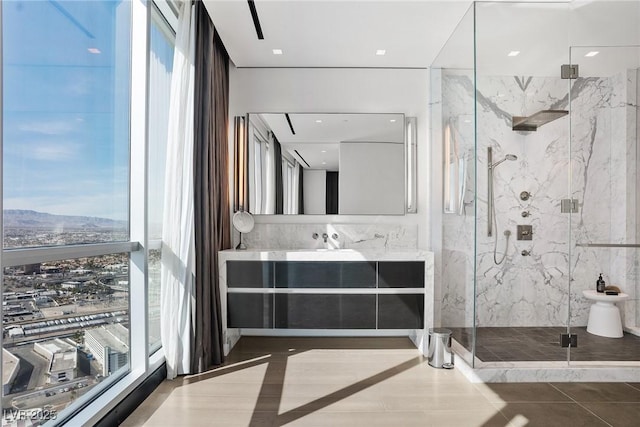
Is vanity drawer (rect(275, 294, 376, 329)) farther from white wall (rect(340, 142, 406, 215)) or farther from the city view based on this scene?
the city view

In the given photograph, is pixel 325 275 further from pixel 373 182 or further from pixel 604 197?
pixel 604 197

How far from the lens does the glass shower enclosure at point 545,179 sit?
309cm

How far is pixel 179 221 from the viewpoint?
117 inches

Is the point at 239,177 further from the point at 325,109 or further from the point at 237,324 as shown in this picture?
the point at 237,324

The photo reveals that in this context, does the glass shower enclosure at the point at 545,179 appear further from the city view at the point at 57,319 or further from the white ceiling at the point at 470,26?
the city view at the point at 57,319

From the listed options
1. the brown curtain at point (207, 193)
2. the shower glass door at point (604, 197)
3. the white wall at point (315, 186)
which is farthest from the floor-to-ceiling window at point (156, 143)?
the shower glass door at point (604, 197)

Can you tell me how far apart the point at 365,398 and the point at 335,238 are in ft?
6.02

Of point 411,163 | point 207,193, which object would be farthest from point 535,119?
point 207,193

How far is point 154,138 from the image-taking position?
9.67ft

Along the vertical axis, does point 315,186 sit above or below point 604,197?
above

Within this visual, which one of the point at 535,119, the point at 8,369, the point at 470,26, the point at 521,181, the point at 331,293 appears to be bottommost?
the point at 331,293

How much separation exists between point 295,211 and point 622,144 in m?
2.81

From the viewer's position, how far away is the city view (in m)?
1.61

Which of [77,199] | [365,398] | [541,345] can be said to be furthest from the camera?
[541,345]
